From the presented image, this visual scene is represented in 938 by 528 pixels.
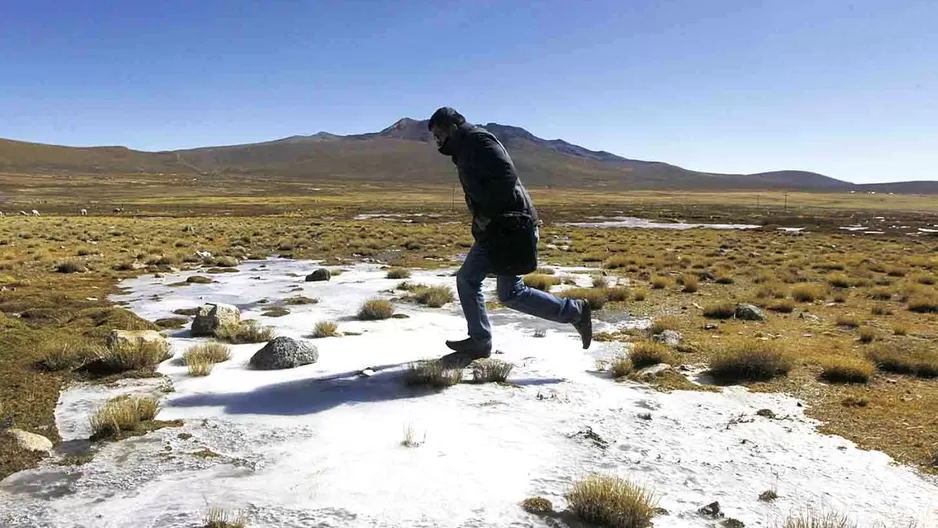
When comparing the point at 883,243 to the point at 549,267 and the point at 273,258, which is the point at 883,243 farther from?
the point at 273,258

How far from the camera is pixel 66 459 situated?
11.1 feet

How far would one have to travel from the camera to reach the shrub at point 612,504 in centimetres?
279

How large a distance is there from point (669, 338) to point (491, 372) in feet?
9.73

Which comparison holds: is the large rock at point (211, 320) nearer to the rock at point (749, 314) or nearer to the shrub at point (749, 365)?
the shrub at point (749, 365)

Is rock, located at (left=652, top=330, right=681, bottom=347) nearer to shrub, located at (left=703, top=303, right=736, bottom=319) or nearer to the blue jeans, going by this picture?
the blue jeans

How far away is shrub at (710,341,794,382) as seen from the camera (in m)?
5.45

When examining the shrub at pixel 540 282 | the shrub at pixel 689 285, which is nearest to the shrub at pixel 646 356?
the shrub at pixel 540 282

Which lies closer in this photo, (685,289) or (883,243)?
(685,289)

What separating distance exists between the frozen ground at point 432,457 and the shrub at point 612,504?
0.38 ft

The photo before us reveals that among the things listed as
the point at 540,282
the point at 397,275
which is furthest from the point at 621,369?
the point at 397,275

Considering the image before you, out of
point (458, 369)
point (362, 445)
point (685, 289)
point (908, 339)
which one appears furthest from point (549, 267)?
point (362, 445)

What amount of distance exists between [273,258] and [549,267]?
815 cm

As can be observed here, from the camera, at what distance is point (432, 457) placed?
11.5 feet

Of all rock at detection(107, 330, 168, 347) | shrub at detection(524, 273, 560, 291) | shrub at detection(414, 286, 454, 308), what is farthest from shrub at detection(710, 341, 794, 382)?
shrub at detection(524, 273, 560, 291)
